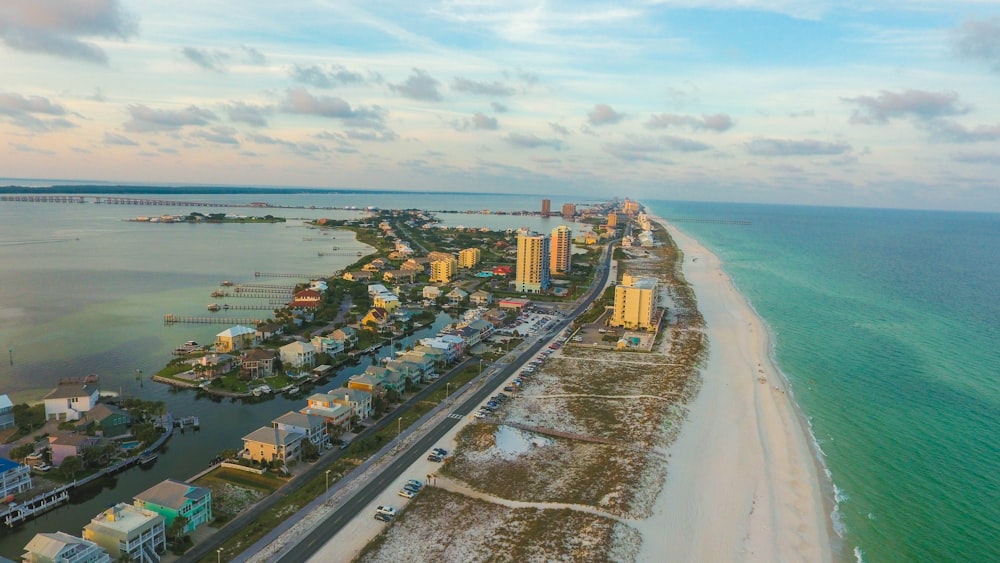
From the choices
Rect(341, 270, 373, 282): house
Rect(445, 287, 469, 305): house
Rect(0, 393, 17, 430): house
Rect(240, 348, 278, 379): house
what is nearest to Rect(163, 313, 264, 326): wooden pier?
Rect(240, 348, 278, 379): house

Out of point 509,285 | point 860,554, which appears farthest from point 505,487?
point 509,285

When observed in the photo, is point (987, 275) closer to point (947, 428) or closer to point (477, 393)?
point (947, 428)

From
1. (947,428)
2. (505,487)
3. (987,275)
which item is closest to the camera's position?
(505,487)

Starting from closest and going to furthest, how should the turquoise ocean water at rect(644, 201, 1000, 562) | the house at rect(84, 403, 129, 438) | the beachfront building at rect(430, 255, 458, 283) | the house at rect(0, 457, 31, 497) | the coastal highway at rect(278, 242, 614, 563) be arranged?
the coastal highway at rect(278, 242, 614, 563), the house at rect(0, 457, 31, 497), the turquoise ocean water at rect(644, 201, 1000, 562), the house at rect(84, 403, 129, 438), the beachfront building at rect(430, 255, 458, 283)

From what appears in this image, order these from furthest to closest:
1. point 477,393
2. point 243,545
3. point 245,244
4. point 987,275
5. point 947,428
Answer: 1. point 245,244
2. point 987,275
3. point 477,393
4. point 947,428
5. point 243,545

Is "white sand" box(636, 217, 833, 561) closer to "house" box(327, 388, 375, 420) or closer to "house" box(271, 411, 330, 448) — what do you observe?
"house" box(271, 411, 330, 448)

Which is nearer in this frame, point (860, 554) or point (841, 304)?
point (860, 554)
